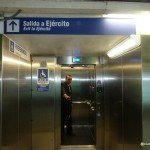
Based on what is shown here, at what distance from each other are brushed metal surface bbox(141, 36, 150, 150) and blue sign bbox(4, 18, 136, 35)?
251mm

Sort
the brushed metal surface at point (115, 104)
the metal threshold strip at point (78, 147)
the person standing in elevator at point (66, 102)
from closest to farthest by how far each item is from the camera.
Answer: the brushed metal surface at point (115, 104) < the metal threshold strip at point (78, 147) < the person standing in elevator at point (66, 102)

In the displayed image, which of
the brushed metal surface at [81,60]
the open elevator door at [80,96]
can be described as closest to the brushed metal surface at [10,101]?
the brushed metal surface at [81,60]

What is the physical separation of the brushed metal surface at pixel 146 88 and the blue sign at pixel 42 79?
142 inches

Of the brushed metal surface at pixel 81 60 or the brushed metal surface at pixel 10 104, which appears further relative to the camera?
the brushed metal surface at pixel 81 60

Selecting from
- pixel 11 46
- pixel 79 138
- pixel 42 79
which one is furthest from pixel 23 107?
pixel 79 138

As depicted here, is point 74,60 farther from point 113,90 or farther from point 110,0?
point 110,0

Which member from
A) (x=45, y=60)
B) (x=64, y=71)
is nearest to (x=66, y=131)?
(x=64, y=71)

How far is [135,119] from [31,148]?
368 cm

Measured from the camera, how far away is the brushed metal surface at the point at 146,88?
3.49 metres

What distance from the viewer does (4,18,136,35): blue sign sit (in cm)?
348

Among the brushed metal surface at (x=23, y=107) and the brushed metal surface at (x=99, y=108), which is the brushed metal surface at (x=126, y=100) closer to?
the brushed metal surface at (x=99, y=108)

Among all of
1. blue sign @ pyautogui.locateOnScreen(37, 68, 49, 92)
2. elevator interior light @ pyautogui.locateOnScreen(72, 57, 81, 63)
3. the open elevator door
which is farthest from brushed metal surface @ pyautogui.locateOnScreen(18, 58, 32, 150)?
the open elevator door

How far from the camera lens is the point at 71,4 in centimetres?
309

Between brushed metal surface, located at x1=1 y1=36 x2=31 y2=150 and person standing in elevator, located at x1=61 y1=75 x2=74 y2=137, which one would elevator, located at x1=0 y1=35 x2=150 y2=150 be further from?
person standing in elevator, located at x1=61 y1=75 x2=74 y2=137
